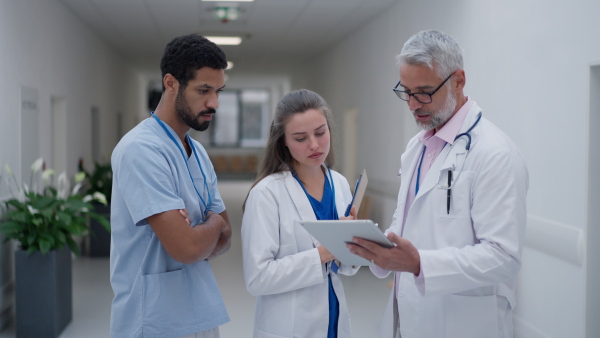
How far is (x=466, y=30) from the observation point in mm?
5246

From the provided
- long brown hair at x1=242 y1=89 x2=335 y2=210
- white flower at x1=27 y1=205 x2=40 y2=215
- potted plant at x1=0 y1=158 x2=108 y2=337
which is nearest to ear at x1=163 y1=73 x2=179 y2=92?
long brown hair at x1=242 y1=89 x2=335 y2=210

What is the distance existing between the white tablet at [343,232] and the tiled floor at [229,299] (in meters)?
3.06

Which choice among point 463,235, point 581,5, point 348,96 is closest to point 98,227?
point 348,96

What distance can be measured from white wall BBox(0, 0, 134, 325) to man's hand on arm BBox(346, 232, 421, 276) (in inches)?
158

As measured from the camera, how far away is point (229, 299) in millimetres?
5746

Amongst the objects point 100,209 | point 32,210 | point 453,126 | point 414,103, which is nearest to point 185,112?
point 414,103

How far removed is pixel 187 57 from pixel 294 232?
26.2 inches

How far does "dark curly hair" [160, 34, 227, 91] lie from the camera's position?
1941 mm

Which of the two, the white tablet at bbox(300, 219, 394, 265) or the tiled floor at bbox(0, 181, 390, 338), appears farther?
the tiled floor at bbox(0, 181, 390, 338)

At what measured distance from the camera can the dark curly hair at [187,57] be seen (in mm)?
1941

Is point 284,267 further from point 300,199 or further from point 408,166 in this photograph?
point 408,166

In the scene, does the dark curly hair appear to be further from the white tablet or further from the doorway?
the doorway

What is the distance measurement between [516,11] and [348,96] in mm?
5743

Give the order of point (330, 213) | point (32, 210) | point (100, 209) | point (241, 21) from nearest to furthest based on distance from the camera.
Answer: point (330, 213), point (32, 210), point (100, 209), point (241, 21)
